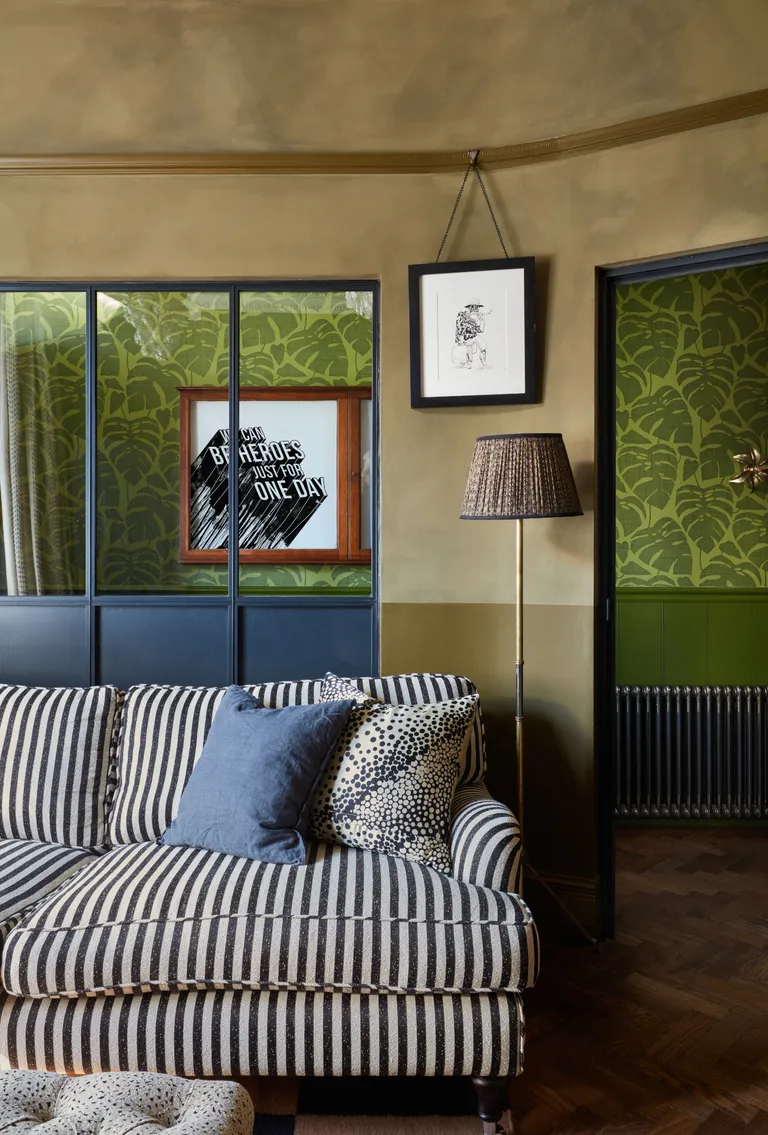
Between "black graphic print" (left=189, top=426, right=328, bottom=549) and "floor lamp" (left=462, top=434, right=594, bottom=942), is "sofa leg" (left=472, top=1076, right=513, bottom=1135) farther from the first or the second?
"black graphic print" (left=189, top=426, right=328, bottom=549)

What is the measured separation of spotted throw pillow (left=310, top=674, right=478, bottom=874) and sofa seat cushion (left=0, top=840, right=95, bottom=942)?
2.08ft

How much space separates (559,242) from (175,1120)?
256 centimetres

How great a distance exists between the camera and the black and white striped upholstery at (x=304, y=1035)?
1.72 m

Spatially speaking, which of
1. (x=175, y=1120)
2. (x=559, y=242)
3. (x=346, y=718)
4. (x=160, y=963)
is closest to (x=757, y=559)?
(x=559, y=242)

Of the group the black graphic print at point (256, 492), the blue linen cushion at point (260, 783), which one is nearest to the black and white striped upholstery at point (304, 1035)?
the blue linen cushion at point (260, 783)

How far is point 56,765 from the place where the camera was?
238cm

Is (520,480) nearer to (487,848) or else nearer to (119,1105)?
(487,848)

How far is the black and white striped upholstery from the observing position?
1720mm

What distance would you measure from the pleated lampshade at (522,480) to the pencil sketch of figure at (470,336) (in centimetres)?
42

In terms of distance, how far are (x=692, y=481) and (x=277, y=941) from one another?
9.79 feet

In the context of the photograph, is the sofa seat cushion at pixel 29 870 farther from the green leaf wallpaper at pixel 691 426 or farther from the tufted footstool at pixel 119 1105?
the green leaf wallpaper at pixel 691 426

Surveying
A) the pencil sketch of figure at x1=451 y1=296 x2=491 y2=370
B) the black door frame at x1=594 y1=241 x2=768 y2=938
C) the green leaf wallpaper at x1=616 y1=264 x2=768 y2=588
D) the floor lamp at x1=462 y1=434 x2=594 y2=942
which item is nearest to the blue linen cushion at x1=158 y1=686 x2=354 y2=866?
the floor lamp at x1=462 y1=434 x2=594 y2=942

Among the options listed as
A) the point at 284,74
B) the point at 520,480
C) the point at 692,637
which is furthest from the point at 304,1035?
the point at 284,74

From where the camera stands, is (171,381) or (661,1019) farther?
(171,381)
